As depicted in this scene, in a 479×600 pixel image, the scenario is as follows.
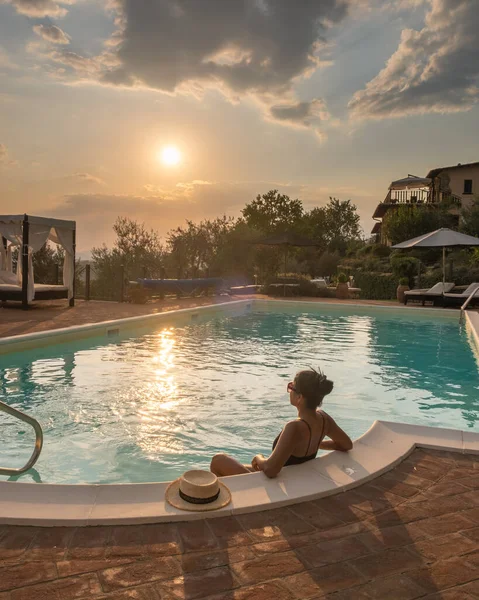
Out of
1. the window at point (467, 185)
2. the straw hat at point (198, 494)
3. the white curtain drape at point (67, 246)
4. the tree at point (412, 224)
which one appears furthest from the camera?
the window at point (467, 185)

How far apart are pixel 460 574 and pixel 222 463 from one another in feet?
5.68

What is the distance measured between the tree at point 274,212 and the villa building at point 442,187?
15.3m

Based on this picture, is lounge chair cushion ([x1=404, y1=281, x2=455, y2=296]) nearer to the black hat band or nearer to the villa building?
the black hat band

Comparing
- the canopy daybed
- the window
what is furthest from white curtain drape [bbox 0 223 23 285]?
the window

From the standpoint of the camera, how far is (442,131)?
19719mm

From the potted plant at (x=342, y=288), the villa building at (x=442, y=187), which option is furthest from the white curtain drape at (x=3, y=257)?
the villa building at (x=442, y=187)

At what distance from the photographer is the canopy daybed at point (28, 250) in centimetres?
1342

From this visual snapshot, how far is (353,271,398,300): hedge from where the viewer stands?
23344mm

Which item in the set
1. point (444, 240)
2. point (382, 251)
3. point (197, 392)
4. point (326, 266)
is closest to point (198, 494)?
point (197, 392)

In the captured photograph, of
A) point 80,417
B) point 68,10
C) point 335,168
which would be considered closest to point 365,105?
point 335,168

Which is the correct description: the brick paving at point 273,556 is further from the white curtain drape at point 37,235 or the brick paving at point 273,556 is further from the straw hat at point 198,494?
the white curtain drape at point 37,235

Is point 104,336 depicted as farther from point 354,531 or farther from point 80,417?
point 354,531

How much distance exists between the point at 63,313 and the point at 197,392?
Answer: 732 centimetres

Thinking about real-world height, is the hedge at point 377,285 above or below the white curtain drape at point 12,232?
below
